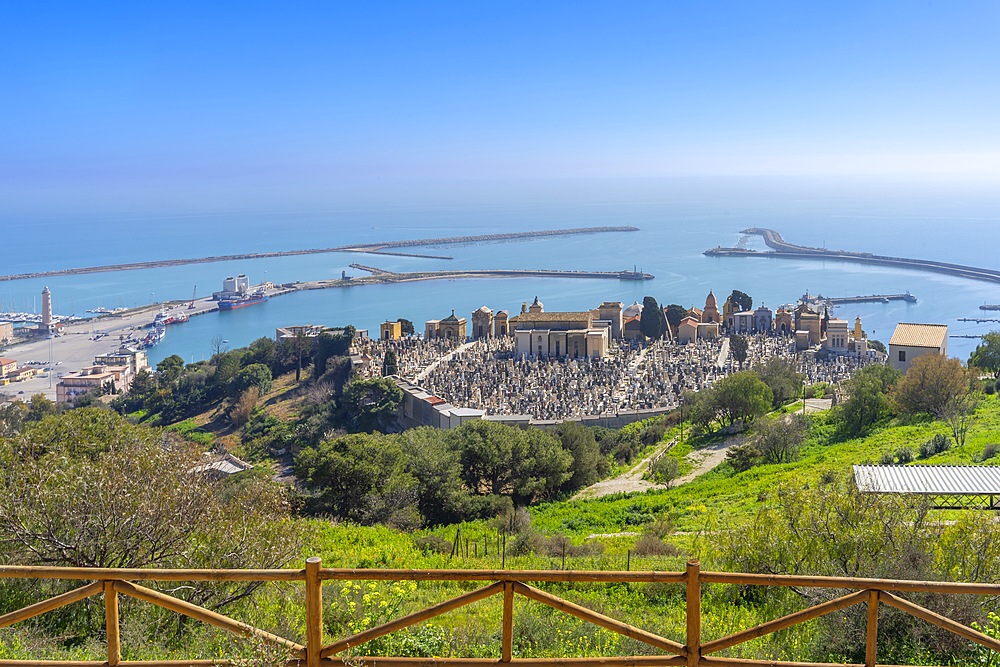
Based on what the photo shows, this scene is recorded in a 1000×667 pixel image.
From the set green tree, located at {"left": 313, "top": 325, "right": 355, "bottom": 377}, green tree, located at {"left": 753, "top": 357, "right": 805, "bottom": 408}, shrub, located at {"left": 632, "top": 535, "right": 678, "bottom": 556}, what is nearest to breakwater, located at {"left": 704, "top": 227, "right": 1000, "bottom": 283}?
green tree, located at {"left": 753, "top": 357, "right": 805, "bottom": 408}

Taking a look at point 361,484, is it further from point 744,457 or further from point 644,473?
point 744,457

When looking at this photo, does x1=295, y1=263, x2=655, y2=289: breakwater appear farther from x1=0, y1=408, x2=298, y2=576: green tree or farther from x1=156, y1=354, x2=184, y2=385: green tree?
x1=0, y1=408, x2=298, y2=576: green tree

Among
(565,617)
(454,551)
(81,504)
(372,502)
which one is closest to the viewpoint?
(565,617)

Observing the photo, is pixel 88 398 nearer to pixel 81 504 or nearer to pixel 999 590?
pixel 81 504

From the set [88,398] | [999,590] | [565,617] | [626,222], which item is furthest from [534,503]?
[626,222]

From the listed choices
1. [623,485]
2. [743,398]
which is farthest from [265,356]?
[623,485]
